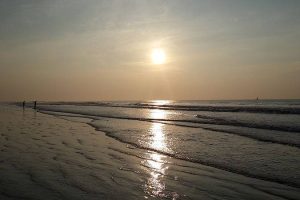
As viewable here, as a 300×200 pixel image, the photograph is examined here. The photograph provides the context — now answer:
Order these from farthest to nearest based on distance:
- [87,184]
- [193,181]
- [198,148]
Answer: [198,148]
[193,181]
[87,184]

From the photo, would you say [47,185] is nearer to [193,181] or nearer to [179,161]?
[193,181]

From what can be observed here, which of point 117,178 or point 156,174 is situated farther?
point 156,174

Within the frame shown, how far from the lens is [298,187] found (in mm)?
8008

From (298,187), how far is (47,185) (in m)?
5.79

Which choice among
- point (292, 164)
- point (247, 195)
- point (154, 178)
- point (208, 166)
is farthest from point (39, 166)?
point (292, 164)

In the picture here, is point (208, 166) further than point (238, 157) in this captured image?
No

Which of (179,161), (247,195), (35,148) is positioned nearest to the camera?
(247,195)

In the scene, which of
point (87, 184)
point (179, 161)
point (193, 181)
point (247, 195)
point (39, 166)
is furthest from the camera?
point (179, 161)

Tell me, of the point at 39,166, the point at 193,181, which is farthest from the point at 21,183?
the point at 193,181

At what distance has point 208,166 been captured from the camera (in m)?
10.6

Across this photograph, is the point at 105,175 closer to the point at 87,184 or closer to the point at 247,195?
the point at 87,184

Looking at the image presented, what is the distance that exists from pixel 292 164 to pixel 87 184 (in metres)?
6.65

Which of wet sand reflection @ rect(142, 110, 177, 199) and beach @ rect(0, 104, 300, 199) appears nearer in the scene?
beach @ rect(0, 104, 300, 199)

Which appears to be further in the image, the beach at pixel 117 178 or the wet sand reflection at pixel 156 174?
the wet sand reflection at pixel 156 174
